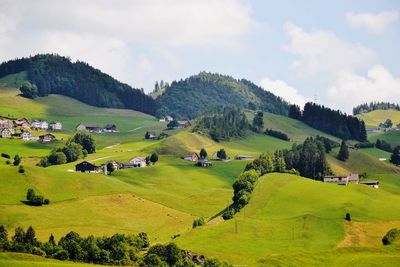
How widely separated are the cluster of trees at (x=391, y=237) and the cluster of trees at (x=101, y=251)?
3250 centimetres

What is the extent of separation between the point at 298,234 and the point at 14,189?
197ft

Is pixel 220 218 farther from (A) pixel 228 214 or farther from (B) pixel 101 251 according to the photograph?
(B) pixel 101 251

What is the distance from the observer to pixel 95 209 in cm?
13988

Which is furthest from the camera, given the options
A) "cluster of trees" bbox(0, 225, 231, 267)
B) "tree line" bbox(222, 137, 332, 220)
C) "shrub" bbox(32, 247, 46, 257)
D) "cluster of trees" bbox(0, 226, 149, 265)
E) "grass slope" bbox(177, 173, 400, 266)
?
"tree line" bbox(222, 137, 332, 220)

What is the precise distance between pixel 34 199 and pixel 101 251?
40.0 metres

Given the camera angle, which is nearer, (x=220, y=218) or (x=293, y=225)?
(x=293, y=225)

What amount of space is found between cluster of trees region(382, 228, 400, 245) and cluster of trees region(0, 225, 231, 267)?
3250cm

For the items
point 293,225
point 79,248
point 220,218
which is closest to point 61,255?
point 79,248

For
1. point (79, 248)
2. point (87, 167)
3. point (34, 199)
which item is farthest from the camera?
point (87, 167)

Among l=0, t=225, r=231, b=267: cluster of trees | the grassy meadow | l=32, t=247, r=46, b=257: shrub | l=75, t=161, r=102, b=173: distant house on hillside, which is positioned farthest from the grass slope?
l=75, t=161, r=102, b=173: distant house on hillside

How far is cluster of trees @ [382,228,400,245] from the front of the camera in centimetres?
11550

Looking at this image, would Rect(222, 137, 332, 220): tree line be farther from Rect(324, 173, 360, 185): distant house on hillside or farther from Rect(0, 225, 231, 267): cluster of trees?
Rect(0, 225, 231, 267): cluster of trees

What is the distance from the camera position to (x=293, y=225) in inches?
5007

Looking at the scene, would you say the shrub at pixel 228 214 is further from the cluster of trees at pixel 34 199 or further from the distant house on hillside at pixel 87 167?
the distant house on hillside at pixel 87 167
